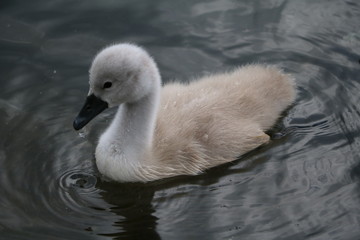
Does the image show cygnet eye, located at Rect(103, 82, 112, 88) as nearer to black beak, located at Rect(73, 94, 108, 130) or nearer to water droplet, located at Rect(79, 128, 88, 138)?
black beak, located at Rect(73, 94, 108, 130)

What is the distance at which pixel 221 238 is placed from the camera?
16.8ft

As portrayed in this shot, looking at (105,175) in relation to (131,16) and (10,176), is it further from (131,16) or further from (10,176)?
(131,16)

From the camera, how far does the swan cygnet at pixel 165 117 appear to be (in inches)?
213

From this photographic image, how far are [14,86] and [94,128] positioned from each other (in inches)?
36.9

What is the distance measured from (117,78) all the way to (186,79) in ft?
5.32

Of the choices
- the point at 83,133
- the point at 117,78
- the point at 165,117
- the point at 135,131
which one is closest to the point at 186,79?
the point at 165,117

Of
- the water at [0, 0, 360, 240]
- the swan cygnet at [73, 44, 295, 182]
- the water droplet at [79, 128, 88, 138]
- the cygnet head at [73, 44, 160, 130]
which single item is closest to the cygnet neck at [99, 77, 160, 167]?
the swan cygnet at [73, 44, 295, 182]

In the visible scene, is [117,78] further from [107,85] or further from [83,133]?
[83,133]

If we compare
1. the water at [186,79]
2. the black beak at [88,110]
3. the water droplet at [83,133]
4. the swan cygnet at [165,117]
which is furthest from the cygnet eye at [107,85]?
the water droplet at [83,133]

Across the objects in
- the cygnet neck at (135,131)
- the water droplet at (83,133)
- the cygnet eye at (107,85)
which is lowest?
the cygnet neck at (135,131)

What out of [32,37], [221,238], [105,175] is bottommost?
[221,238]

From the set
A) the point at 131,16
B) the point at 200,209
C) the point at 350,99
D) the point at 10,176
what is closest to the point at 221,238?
the point at 200,209

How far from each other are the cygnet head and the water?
2.14ft

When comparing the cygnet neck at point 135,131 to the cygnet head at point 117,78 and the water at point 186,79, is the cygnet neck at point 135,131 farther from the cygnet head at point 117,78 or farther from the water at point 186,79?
the water at point 186,79
